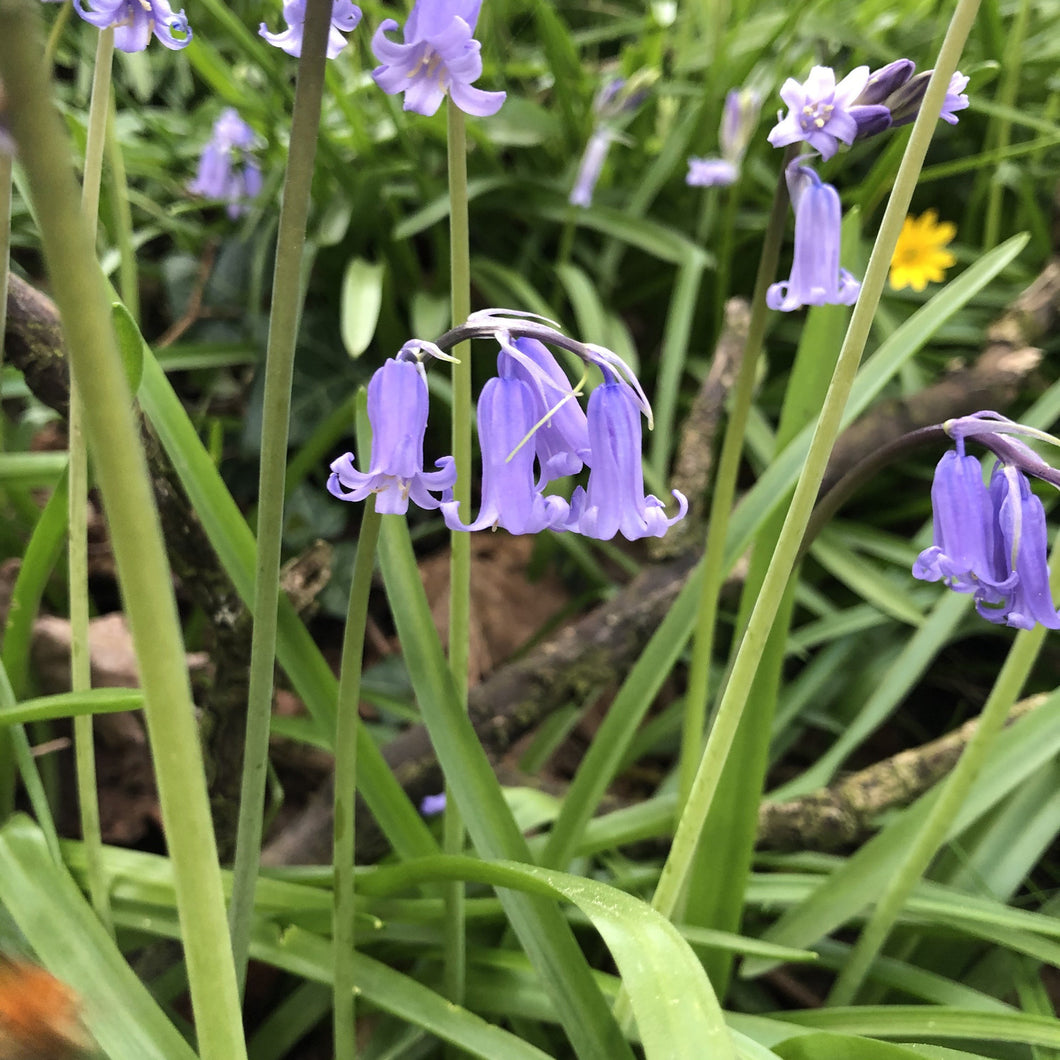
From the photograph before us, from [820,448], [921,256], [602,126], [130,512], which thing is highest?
[602,126]

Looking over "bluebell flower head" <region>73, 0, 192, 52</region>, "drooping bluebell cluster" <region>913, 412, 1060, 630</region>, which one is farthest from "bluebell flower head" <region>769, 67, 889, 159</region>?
"bluebell flower head" <region>73, 0, 192, 52</region>

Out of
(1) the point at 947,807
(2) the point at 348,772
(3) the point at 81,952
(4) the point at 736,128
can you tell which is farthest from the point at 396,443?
(4) the point at 736,128

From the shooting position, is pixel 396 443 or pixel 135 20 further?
pixel 135 20

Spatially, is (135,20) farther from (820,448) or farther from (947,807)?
(947,807)

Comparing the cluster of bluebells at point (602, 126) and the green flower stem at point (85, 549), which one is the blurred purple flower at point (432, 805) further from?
the cluster of bluebells at point (602, 126)

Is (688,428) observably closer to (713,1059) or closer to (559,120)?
(559,120)

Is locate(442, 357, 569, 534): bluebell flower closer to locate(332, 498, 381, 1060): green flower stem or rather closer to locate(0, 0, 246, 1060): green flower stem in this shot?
locate(332, 498, 381, 1060): green flower stem

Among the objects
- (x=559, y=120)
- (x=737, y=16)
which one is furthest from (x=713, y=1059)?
(x=737, y=16)
